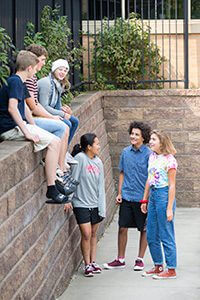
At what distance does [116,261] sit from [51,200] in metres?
2.72

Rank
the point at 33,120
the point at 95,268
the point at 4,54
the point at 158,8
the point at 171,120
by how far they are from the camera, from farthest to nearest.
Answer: the point at 158,8 < the point at 171,120 < the point at 95,268 < the point at 33,120 < the point at 4,54

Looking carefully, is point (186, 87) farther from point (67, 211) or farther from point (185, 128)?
point (67, 211)

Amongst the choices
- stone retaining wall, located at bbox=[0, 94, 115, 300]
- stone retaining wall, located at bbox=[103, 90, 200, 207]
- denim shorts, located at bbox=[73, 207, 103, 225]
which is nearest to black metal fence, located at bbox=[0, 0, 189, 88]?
stone retaining wall, located at bbox=[103, 90, 200, 207]

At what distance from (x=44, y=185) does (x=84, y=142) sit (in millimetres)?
1847

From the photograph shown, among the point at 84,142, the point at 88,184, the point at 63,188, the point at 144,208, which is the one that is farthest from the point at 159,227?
the point at 63,188

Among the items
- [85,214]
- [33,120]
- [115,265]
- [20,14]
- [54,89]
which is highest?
[20,14]

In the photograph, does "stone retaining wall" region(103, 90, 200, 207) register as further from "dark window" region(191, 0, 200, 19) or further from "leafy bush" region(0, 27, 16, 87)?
"leafy bush" region(0, 27, 16, 87)

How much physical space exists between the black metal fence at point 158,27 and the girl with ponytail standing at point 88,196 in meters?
6.41

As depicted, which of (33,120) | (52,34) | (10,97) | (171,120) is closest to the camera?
(10,97)

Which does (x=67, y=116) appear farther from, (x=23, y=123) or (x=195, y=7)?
(x=195, y=7)

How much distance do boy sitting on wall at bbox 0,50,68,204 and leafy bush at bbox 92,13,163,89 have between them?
8235mm

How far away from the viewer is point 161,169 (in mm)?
10688

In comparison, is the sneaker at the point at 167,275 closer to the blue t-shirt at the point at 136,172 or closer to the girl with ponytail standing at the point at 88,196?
the girl with ponytail standing at the point at 88,196

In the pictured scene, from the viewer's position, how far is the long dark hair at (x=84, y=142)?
36.1 ft
